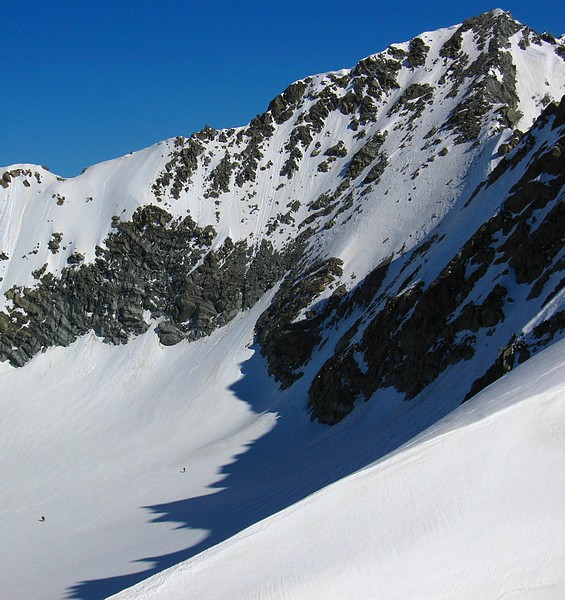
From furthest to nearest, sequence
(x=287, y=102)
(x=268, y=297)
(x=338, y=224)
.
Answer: (x=287, y=102)
(x=268, y=297)
(x=338, y=224)

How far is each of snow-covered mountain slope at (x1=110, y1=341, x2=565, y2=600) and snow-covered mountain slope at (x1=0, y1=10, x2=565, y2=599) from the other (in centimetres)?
1057

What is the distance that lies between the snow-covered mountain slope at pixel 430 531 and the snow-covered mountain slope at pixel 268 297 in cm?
1057

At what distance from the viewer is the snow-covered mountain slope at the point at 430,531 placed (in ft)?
25.1

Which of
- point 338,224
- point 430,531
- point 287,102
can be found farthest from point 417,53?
point 430,531

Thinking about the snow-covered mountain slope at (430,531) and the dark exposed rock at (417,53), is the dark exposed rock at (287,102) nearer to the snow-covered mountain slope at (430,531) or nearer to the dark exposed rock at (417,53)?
the dark exposed rock at (417,53)

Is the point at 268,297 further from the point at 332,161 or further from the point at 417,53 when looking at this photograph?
the point at 417,53

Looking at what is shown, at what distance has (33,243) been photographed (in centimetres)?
6575

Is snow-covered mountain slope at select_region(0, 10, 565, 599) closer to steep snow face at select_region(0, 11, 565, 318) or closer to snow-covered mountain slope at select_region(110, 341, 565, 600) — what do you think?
steep snow face at select_region(0, 11, 565, 318)

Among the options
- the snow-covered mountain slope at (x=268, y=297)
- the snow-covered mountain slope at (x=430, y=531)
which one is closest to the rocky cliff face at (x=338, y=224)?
the snow-covered mountain slope at (x=268, y=297)

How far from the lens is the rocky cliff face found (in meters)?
29.3

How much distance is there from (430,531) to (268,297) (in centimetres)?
4491

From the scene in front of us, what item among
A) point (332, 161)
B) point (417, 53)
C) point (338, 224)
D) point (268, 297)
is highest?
point (417, 53)

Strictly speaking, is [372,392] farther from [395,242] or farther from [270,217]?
[270,217]

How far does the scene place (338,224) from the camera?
173ft
